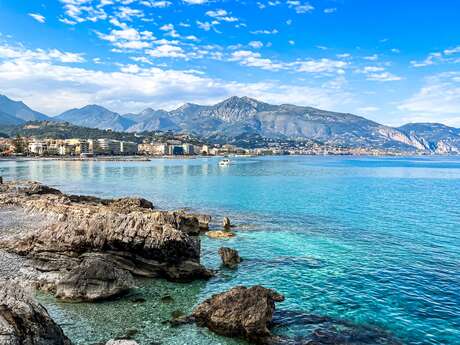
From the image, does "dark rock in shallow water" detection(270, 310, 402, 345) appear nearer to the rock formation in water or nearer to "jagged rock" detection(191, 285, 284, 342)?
"jagged rock" detection(191, 285, 284, 342)

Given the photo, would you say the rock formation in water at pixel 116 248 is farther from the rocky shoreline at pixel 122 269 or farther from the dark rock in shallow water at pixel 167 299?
the dark rock in shallow water at pixel 167 299

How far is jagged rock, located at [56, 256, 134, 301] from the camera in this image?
65.7 feet

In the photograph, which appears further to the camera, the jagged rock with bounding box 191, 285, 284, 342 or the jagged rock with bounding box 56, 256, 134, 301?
the jagged rock with bounding box 56, 256, 134, 301

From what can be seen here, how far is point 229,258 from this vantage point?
27.3 m

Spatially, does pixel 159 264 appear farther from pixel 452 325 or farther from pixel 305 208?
pixel 305 208

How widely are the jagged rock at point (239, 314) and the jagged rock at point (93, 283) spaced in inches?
198

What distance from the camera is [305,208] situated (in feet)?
184

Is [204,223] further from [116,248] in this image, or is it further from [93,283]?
[93,283]

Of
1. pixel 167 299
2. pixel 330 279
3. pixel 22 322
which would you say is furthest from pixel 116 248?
pixel 22 322

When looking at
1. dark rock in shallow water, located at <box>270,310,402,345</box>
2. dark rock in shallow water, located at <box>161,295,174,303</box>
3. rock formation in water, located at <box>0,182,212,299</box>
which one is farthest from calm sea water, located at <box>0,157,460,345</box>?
rock formation in water, located at <box>0,182,212,299</box>

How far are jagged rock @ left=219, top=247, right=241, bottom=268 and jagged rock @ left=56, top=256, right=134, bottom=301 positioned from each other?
7881 mm

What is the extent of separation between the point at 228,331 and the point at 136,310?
519 centimetres

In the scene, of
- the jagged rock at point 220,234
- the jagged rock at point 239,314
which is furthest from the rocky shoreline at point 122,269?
the jagged rock at point 220,234

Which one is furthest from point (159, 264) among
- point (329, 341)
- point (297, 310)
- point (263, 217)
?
point (263, 217)
